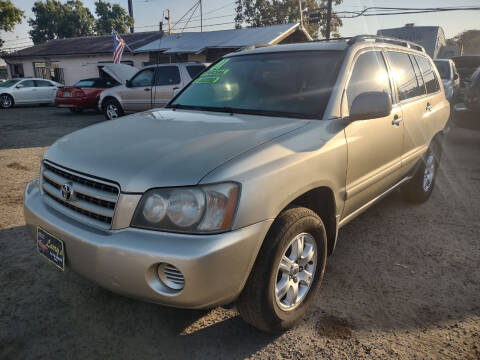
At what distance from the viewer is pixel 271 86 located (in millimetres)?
2896

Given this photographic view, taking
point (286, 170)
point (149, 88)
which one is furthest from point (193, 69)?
point (286, 170)

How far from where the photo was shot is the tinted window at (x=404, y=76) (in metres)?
3.38

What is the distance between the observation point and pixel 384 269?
2.97 metres

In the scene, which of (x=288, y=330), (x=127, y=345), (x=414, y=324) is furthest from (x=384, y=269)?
(x=127, y=345)

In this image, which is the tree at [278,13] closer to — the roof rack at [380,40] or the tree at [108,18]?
the tree at [108,18]

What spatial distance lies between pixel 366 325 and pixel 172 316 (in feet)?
4.11

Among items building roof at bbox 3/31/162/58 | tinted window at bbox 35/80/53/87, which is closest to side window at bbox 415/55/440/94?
tinted window at bbox 35/80/53/87

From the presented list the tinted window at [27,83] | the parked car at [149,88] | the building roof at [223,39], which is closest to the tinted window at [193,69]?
the parked car at [149,88]

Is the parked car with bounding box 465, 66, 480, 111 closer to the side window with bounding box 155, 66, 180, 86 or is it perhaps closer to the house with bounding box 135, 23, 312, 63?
the side window with bounding box 155, 66, 180, 86

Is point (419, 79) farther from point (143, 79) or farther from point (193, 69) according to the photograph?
point (143, 79)

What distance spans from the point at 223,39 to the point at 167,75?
10302mm

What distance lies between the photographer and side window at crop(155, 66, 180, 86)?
9.97m

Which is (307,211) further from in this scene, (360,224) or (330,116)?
(360,224)

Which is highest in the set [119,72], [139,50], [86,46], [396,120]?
[86,46]
